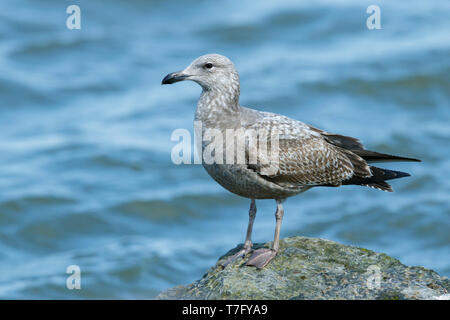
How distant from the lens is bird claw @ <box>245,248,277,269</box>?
758 centimetres

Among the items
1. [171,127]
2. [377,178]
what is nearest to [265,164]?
[377,178]

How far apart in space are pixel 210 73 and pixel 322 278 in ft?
8.84

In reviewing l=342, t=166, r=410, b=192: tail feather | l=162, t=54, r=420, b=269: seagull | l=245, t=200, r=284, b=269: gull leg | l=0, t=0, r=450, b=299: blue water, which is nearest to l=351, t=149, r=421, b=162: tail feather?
l=162, t=54, r=420, b=269: seagull

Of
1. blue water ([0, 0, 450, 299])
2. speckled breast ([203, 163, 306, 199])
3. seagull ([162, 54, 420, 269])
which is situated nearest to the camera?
speckled breast ([203, 163, 306, 199])

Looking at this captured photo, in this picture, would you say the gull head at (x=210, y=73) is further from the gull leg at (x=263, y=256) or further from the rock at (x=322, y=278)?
the rock at (x=322, y=278)

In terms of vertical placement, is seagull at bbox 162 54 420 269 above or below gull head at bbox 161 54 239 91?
below

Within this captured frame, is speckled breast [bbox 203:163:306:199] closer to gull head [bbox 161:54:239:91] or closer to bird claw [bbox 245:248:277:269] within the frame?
bird claw [bbox 245:248:277:269]

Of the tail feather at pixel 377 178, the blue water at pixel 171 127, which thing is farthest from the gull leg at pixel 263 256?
the blue water at pixel 171 127

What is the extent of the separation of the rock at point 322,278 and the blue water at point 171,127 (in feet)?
19.7

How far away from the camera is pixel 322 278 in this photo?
727 cm

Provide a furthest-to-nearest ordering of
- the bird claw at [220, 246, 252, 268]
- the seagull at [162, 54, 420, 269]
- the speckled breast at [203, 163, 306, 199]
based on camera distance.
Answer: the bird claw at [220, 246, 252, 268], the seagull at [162, 54, 420, 269], the speckled breast at [203, 163, 306, 199]

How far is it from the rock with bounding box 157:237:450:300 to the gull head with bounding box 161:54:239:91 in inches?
80.2

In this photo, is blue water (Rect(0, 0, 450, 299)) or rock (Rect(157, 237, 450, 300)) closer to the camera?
rock (Rect(157, 237, 450, 300))

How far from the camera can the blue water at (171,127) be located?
14.5m
